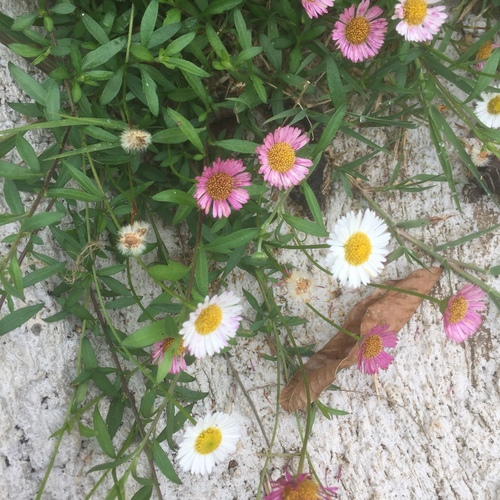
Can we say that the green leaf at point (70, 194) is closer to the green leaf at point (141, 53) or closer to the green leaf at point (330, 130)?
the green leaf at point (141, 53)

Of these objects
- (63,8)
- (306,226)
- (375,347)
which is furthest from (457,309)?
(63,8)

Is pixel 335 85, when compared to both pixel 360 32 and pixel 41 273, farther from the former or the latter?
pixel 41 273

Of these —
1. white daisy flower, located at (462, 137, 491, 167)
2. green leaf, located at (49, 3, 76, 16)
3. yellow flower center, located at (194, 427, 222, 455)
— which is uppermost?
green leaf, located at (49, 3, 76, 16)

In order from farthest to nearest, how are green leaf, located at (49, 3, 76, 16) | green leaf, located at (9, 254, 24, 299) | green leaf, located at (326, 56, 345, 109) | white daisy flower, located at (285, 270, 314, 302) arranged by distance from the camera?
white daisy flower, located at (285, 270, 314, 302) → green leaf, located at (326, 56, 345, 109) → green leaf, located at (49, 3, 76, 16) → green leaf, located at (9, 254, 24, 299)

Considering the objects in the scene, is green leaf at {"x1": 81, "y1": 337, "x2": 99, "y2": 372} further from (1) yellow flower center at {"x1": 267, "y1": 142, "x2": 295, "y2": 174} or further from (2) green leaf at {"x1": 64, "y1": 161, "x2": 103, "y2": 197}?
(1) yellow flower center at {"x1": 267, "y1": 142, "x2": 295, "y2": 174}

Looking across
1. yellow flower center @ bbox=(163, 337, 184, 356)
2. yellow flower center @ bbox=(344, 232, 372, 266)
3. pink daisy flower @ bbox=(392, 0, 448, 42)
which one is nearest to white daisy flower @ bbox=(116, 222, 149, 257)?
yellow flower center @ bbox=(163, 337, 184, 356)

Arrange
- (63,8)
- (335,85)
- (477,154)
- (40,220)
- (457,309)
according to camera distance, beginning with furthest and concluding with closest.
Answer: (477,154), (457,309), (335,85), (63,8), (40,220)
